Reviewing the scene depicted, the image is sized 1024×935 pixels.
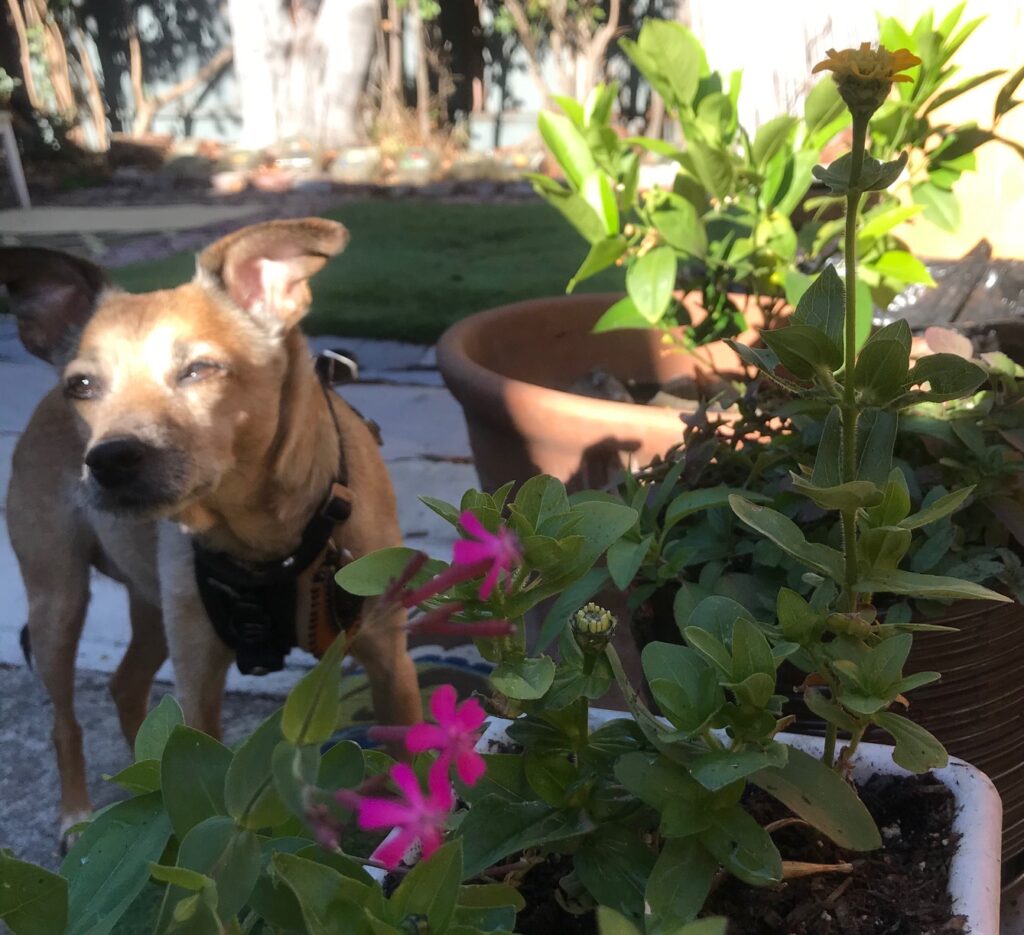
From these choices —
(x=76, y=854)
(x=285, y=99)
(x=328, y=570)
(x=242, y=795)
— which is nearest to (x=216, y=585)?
(x=328, y=570)

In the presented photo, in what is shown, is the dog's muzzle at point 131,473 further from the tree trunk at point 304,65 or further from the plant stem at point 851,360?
the tree trunk at point 304,65

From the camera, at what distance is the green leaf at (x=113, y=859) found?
509mm

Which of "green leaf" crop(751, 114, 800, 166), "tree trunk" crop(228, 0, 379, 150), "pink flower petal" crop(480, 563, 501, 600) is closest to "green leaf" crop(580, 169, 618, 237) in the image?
"green leaf" crop(751, 114, 800, 166)

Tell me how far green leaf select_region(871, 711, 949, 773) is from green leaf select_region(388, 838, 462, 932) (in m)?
0.29

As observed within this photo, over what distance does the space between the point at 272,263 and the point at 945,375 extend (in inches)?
55.4

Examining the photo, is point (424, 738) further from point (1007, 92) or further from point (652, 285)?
point (1007, 92)

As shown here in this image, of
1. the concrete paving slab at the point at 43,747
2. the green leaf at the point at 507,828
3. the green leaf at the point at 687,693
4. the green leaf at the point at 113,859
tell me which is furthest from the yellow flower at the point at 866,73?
the concrete paving slab at the point at 43,747

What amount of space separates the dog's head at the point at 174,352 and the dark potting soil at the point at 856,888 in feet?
3.11

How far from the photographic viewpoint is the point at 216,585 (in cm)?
152

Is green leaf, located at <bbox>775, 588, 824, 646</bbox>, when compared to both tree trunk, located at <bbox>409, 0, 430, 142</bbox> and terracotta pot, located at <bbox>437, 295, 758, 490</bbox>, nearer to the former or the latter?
terracotta pot, located at <bbox>437, 295, 758, 490</bbox>

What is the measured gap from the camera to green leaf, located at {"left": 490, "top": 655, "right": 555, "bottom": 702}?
0.52 metres

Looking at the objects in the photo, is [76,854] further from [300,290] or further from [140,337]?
[300,290]

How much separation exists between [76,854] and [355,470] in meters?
1.14

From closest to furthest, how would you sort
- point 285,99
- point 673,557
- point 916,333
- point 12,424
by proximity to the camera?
point 673,557
point 916,333
point 12,424
point 285,99
